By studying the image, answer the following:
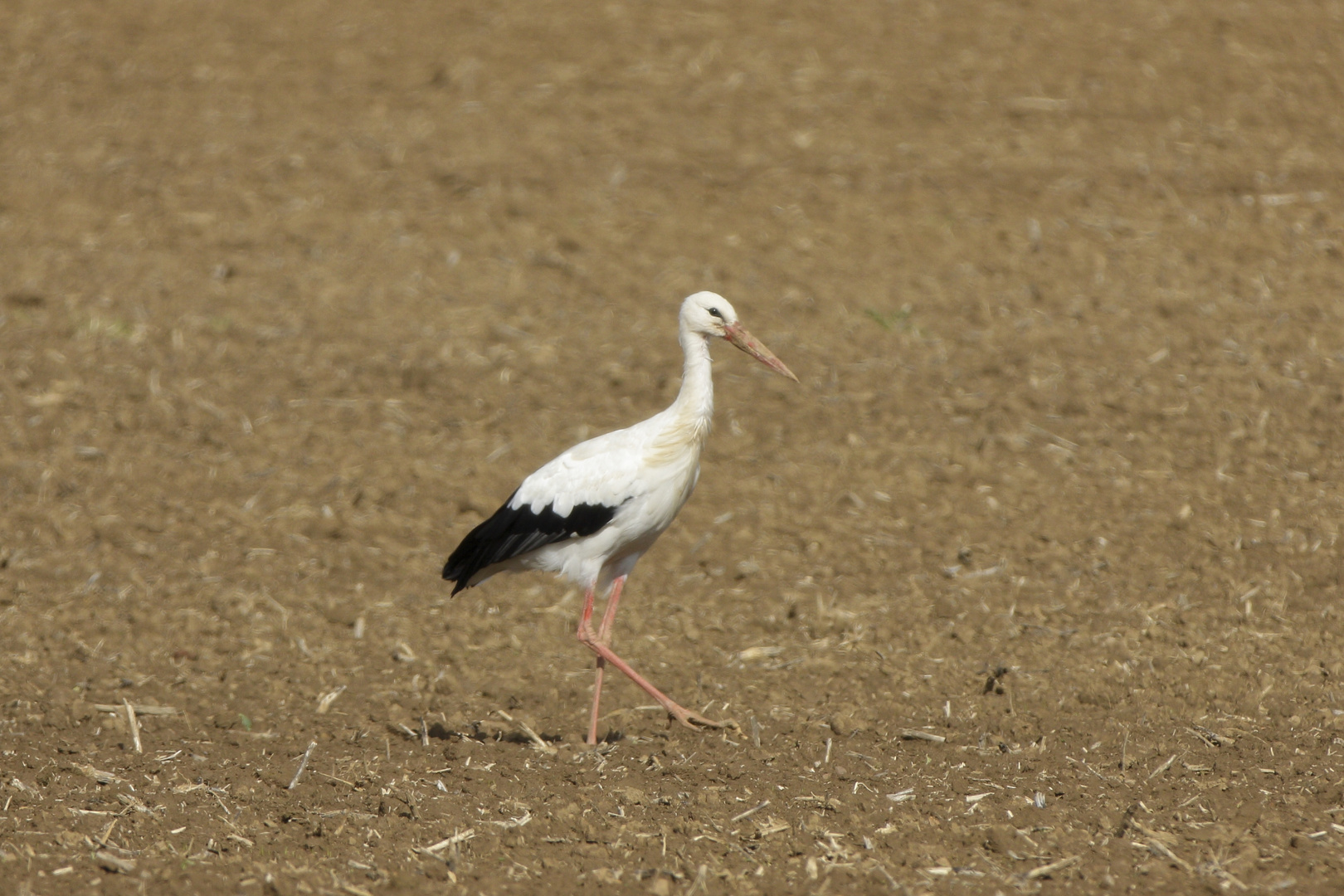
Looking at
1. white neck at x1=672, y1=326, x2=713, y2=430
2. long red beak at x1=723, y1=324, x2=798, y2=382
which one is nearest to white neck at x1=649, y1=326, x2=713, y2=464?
white neck at x1=672, y1=326, x2=713, y2=430

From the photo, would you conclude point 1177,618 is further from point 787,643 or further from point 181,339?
point 181,339

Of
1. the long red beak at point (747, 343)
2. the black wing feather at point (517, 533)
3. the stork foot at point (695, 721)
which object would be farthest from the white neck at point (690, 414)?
the stork foot at point (695, 721)

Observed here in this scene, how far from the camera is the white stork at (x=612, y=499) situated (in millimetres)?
6730

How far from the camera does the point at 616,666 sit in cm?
688

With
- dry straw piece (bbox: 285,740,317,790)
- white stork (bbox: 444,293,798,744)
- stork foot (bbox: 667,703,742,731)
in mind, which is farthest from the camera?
white stork (bbox: 444,293,798,744)

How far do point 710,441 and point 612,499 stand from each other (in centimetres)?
296

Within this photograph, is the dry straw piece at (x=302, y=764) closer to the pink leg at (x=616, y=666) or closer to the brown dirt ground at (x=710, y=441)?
the brown dirt ground at (x=710, y=441)

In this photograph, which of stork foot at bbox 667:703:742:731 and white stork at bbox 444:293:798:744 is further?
white stork at bbox 444:293:798:744

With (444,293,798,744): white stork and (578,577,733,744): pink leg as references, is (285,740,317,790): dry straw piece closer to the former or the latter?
(444,293,798,744): white stork

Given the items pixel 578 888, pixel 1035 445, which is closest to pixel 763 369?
pixel 1035 445

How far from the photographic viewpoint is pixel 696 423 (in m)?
6.81

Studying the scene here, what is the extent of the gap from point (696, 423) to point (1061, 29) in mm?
9928

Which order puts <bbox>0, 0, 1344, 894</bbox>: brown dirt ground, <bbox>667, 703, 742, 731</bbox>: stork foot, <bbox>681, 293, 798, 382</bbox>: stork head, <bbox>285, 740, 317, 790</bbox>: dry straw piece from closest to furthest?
<bbox>0, 0, 1344, 894</bbox>: brown dirt ground, <bbox>285, 740, 317, 790</bbox>: dry straw piece, <bbox>667, 703, 742, 731</bbox>: stork foot, <bbox>681, 293, 798, 382</bbox>: stork head

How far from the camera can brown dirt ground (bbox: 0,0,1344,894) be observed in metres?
5.61
